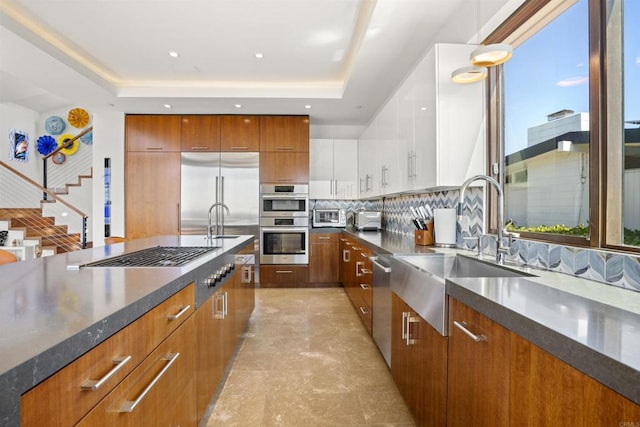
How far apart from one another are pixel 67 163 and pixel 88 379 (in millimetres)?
8691

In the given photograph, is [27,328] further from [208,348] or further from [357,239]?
[357,239]

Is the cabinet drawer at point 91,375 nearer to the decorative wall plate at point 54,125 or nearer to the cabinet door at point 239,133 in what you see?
the cabinet door at point 239,133

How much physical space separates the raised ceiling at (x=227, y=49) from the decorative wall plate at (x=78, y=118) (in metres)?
3.97

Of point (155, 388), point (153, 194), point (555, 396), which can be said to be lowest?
point (155, 388)

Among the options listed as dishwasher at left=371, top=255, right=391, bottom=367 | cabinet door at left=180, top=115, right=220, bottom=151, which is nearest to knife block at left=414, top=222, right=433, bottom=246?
dishwasher at left=371, top=255, right=391, bottom=367

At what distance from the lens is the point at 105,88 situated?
12.4 feet

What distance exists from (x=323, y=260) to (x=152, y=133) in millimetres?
3092

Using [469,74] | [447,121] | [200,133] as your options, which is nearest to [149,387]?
[469,74]

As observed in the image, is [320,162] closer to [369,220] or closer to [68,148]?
[369,220]

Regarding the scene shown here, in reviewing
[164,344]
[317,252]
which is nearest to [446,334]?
[164,344]

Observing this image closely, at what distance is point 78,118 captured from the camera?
7.45 meters

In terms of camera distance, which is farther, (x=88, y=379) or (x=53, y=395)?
(x=88, y=379)

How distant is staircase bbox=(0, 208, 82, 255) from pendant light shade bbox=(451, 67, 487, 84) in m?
6.48

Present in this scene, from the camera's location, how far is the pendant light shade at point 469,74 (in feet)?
→ 5.72
